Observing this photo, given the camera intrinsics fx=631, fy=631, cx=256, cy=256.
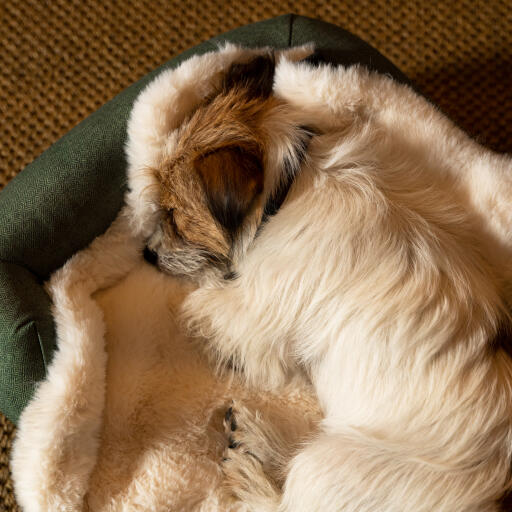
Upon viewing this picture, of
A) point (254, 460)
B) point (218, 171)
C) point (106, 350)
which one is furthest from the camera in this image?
point (106, 350)

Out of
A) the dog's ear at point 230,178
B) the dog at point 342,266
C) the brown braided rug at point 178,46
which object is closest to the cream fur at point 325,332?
the dog at point 342,266

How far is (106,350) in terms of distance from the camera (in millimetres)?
1657

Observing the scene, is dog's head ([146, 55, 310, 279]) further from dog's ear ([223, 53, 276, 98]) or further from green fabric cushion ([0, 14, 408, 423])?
green fabric cushion ([0, 14, 408, 423])

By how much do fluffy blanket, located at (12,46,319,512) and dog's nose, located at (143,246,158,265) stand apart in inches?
1.5

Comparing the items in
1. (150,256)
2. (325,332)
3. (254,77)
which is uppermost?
(254,77)

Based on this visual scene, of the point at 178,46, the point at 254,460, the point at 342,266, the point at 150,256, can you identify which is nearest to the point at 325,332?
the point at 342,266

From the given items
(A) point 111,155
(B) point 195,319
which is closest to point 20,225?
(A) point 111,155

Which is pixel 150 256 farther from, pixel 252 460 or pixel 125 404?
pixel 252 460

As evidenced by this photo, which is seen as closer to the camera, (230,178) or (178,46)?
(230,178)

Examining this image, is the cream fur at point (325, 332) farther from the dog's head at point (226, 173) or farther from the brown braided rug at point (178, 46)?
the brown braided rug at point (178, 46)

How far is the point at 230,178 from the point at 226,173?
13 mm

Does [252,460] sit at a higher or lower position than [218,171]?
lower

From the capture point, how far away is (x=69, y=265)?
5.48 feet

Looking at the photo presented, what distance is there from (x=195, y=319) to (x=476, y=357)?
70 cm
